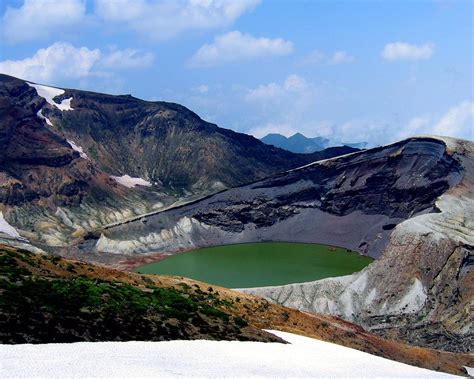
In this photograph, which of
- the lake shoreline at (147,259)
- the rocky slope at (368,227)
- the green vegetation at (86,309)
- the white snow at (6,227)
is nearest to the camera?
the green vegetation at (86,309)

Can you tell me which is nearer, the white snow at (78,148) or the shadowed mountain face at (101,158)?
the shadowed mountain face at (101,158)

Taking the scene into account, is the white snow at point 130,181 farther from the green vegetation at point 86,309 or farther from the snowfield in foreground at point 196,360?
the snowfield in foreground at point 196,360

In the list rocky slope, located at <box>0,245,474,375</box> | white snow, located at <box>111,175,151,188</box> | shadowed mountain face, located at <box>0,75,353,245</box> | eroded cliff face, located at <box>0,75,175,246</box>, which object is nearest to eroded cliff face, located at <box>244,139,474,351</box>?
rocky slope, located at <box>0,245,474,375</box>

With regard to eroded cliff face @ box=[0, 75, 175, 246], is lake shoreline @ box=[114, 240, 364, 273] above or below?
Result: below

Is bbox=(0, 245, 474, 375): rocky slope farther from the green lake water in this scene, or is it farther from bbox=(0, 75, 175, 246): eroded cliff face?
bbox=(0, 75, 175, 246): eroded cliff face

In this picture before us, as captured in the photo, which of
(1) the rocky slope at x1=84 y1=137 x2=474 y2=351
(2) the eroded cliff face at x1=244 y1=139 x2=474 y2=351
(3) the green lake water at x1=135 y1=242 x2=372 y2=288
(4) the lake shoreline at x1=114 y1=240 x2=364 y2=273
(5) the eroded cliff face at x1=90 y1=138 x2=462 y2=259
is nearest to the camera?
(2) the eroded cliff face at x1=244 y1=139 x2=474 y2=351

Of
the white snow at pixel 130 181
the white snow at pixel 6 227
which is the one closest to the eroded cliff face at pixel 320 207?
the white snow at pixel 6 227

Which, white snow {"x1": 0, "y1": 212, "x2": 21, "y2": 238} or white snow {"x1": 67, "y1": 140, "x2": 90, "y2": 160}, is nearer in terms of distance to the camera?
white snow {"x1": 0, "y1": 212, "x2": 21, "y2": 238}
